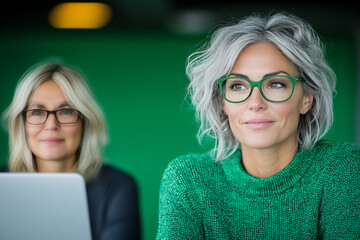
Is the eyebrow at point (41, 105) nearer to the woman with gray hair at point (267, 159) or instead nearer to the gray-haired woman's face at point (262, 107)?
the woman with gray hair at point (267, 159)

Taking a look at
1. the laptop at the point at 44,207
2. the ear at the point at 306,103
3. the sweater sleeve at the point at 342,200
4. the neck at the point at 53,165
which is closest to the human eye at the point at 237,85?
the ear at the point at 306,103

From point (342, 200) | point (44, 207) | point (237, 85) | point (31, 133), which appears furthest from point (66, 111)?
point (342, 200)

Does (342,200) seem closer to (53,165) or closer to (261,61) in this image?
(261,61)

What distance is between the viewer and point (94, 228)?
1733mm

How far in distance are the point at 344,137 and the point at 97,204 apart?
116cm

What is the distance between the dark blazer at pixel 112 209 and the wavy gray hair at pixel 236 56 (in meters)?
0.36

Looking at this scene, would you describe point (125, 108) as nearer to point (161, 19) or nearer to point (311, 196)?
point (161, 19)

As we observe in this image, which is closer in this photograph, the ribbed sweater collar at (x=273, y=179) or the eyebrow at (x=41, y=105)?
the ribbed sweater collar at (x=273, y=179)

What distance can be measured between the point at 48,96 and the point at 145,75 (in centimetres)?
66

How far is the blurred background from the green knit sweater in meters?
0.64

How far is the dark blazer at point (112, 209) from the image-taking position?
173 cm

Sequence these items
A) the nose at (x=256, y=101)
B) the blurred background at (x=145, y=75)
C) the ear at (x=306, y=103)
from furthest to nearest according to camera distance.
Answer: the blurred background at (x=145, y=75), the ear at (x=306, y=103), the nose at (x=256, y=101)

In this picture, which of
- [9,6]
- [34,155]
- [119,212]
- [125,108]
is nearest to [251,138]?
[119,212]

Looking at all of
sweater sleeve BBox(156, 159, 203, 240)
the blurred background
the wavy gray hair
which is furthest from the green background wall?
sweater sleeve BBox(156, 159, 203, 240)
